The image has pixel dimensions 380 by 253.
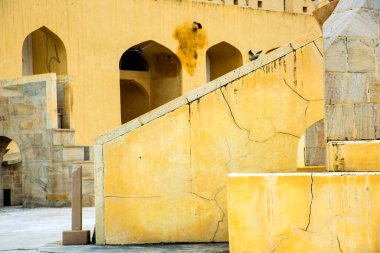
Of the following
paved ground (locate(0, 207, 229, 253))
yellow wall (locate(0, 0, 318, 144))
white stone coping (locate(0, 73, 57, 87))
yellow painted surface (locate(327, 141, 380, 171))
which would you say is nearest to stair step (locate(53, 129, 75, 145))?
white stone coping (locate(0, 73, 57, 87))

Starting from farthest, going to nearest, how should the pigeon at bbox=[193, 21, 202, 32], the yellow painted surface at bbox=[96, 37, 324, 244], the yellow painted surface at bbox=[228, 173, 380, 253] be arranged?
the pigeon at bbox=[193, 21, 202, 32]
the yellow painted surface at bbox=[96, 37, 324, 244]
the yellow painted surface at bbox=[228, 173, 380, 253]

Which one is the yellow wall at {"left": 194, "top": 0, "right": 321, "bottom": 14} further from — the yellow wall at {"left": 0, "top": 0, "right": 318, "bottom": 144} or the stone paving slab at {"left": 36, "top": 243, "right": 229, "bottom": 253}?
the stone paving slab at {"left": 36, "top": 243, "right": 229, "bottom": 253}

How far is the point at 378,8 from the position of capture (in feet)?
15.6

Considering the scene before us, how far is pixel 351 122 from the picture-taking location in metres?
4.62

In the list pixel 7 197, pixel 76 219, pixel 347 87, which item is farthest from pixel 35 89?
pixel 347 87

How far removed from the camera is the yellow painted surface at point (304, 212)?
167 inches

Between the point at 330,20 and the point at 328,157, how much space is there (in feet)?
3.71

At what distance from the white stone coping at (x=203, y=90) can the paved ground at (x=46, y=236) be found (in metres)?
1.05

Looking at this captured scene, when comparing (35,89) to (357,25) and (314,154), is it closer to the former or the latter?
(314,154)

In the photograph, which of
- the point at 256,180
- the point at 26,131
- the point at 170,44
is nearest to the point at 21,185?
the point at 26,131

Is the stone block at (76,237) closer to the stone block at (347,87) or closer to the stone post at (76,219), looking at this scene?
the stone post at (76,219)

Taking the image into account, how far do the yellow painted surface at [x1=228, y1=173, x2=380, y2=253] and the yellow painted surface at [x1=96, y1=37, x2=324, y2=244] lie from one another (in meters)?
Result: 1.24

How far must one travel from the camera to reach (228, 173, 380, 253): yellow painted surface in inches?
167

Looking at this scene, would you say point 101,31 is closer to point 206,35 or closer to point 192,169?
point 206,35
